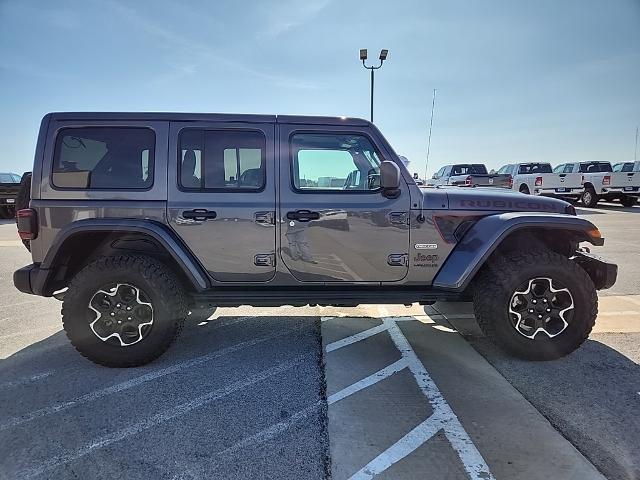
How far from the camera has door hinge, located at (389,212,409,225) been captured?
3514 millimetres

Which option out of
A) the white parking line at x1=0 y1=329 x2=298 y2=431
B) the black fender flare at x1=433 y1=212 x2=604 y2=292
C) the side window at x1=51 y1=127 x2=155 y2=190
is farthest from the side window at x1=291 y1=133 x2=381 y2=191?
the white parking line at x1=0 y1=329 x2=298 y2=431

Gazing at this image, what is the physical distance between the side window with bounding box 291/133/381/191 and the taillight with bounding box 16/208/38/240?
2.11 metres

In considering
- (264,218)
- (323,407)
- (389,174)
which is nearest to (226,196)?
(264,218)

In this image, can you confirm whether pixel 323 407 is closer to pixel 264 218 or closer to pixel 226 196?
pixel 264 218

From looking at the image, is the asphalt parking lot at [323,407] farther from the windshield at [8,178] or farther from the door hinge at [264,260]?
the windshield at [8,178]

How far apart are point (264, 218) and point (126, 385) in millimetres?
1613

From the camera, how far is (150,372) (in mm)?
3367

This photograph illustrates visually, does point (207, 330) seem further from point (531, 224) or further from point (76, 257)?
point (531, 224)

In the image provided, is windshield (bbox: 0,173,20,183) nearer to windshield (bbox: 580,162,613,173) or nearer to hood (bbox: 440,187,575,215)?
hood (bbox: 440,187,575,215)

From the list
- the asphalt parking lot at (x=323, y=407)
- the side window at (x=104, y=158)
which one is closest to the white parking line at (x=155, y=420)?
the asphalt parking lot at (x=323, y=407)

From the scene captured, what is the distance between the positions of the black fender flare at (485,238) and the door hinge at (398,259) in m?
0.30

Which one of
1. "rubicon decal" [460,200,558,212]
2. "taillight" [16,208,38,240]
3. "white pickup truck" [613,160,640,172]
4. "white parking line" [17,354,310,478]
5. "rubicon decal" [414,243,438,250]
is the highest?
"white pickup truck" [613,160,640,172]

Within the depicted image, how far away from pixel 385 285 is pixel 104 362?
2.36 m

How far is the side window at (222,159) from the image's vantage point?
11.5 feet
